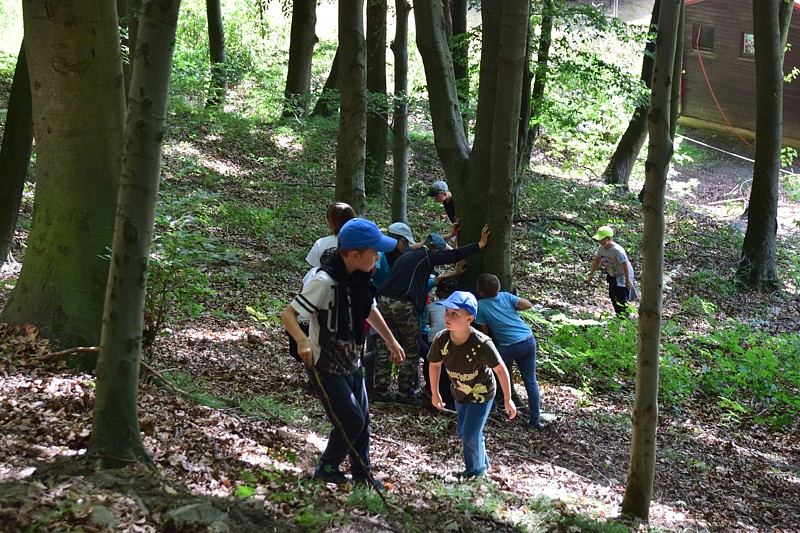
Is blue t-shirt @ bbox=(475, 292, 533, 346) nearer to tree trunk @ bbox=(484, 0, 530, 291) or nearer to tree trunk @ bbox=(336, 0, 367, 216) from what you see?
tree trunk @ bbox=(484, 0, 530, 291)

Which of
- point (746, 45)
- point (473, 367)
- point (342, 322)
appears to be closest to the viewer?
point (342, 322)

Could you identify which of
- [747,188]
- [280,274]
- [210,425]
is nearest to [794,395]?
[280,274]

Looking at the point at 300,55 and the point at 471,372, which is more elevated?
the point at 300,55

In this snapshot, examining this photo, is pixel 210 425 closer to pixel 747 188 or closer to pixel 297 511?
pixel 297 511

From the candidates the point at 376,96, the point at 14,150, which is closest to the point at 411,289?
the point at 14,150

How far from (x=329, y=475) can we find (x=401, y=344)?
9.13 ft

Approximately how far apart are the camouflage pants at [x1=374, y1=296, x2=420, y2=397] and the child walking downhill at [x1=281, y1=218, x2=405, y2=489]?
2613 mm

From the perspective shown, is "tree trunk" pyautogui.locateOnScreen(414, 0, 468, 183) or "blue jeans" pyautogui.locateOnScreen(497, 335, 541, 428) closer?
"blue jeans" pyautogui.locateOnScreen(497, 335, 541, 428)

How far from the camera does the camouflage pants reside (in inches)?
305

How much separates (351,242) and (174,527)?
1.90m

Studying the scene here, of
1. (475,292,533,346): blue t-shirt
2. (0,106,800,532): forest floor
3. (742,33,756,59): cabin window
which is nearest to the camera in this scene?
(0,106,800,532): forest floor

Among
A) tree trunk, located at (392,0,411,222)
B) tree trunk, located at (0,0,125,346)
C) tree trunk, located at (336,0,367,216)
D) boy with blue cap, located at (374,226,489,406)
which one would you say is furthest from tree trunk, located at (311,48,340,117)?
tree trunk, located at (0,0,125,346)

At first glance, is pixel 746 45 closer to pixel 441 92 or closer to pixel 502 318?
pixel 441 92

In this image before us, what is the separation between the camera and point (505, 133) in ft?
26.2
